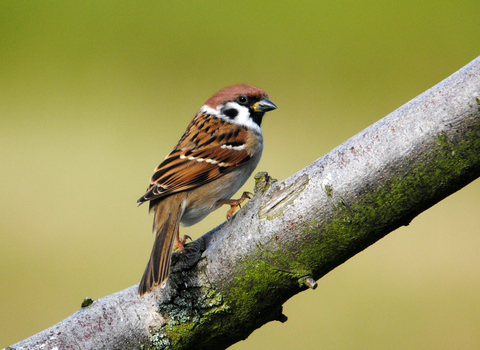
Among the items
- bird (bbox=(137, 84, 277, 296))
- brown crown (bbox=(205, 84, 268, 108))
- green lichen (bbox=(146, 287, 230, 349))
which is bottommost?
green lichen (bbox=(146, 287, 230, 349))

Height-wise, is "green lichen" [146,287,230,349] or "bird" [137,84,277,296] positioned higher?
"bird" [137,84,277,296]

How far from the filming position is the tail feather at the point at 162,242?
1.27 m

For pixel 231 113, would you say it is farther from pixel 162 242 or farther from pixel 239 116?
pixel 162 242

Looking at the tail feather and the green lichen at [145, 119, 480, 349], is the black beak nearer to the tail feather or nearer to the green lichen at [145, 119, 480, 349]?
the tail feather

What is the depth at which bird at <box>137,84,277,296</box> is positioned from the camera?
184cm

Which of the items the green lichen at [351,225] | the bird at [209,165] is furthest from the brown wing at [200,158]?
the green lichen at [351,225]

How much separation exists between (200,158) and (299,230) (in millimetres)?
1049

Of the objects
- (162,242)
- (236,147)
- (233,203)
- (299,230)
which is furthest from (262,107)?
(299,230)

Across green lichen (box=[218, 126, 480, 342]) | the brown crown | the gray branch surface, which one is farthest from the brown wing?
green lichen (box=[218, 126, 480, 342])

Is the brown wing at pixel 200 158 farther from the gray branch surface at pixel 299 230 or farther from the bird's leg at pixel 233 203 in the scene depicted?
the gray branch surface at pixel 299 230

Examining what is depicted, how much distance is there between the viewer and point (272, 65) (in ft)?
14.8

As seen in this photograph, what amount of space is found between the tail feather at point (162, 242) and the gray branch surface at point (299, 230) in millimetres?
32

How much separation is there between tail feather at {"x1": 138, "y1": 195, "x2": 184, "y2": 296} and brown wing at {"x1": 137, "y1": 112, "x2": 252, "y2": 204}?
60 mm

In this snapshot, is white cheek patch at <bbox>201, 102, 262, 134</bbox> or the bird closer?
the bird
